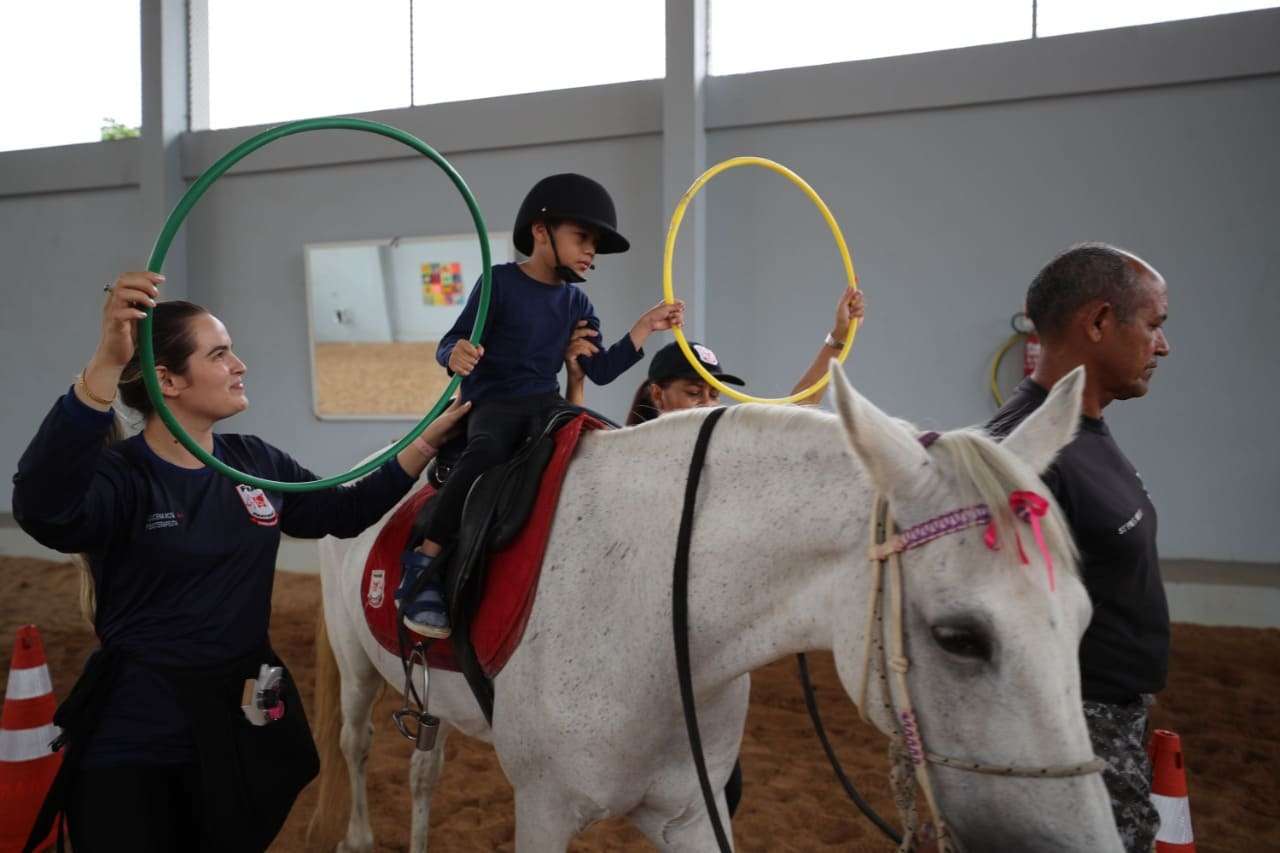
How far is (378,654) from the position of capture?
261 cm

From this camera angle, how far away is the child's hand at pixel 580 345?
9.16ft

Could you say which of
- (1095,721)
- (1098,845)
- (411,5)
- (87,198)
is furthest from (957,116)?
(87,198)

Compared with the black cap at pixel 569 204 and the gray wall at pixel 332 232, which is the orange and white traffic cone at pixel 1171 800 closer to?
the black cap at pixel 569 204

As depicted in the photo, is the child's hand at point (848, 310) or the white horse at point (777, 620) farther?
the child's hand at point (848, 310)

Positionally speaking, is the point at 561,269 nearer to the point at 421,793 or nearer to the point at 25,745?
the point at 421,793

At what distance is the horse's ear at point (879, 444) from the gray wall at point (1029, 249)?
19.4ft

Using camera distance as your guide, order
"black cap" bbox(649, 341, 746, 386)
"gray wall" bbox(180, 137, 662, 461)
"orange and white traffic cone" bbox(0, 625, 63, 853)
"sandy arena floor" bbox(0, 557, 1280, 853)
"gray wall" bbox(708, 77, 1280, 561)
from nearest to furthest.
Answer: "orange and white traffic cone" bbox(0, 625, 63, 853) → "black cap" bbox(649, 341, 746, 386) → "sandy arena floor" bbox(0, 557, 1280, 853) → "gray wall" bbox(708, 77, 1280, 561) → "gray wall" bbox(180, 137, 662, 461)

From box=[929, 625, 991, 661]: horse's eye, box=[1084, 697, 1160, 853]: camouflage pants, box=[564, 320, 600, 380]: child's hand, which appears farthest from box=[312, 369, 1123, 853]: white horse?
box=[564, 320, 600, 380]: child's hand

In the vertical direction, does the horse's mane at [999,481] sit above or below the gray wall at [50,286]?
below

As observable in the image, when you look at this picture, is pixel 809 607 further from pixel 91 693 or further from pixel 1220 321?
pixel 1220 321

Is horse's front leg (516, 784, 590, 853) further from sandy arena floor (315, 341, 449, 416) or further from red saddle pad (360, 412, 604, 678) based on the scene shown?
sandy arena floor (315, 341, 449, 416)

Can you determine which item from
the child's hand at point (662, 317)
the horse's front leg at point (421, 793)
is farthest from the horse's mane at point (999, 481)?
the horse's front leg at point (421, 793)

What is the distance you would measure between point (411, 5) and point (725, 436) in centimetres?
853

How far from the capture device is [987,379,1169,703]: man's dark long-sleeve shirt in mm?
1842
